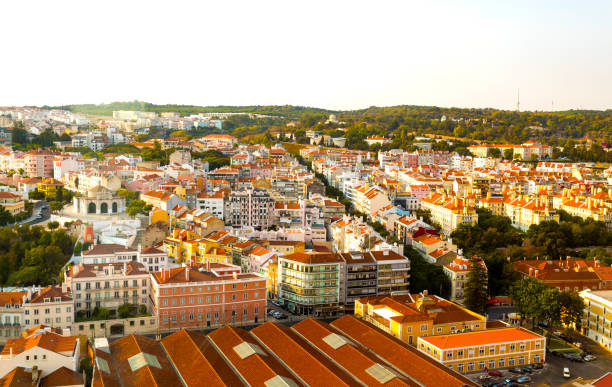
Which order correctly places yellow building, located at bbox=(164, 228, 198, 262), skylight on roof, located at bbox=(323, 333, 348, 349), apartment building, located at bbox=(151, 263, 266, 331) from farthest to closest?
yellow building, located at bbox=(164, 228, 198, 262) → apartment building, located at bbox=(151, 263, 266, 331) → skylight on roof, located at bbox=(323, 333, 348, 349)

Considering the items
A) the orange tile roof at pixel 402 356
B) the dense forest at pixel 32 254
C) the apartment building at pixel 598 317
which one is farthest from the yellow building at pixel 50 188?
the apartment building at pixel 598 317

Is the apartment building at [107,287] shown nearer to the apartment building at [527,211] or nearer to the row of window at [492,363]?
the row of window at [492,363]

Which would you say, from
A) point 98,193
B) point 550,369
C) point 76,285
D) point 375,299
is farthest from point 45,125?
point 550,369

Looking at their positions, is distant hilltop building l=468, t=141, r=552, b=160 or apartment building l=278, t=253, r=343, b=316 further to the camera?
distant hilltop building l=468, t=141, r=552, b=160

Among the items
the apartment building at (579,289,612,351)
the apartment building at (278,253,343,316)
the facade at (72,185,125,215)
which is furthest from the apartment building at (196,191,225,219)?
the apartment building at (579,289,612,351)

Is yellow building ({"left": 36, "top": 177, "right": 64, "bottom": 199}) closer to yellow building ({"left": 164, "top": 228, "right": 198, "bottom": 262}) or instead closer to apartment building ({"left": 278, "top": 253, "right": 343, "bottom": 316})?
yellow building ({"left": 164, "top": 228, "right": 198, "bottom": 262})

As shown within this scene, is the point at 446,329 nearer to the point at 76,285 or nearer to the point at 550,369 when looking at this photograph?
the point at 550,369

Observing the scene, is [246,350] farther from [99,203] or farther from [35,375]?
[99,203]

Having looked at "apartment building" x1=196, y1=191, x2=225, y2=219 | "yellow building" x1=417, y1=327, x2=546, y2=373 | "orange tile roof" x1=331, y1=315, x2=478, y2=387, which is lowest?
"yellow building" x1=417, y1=327, x2=546, y2=373
